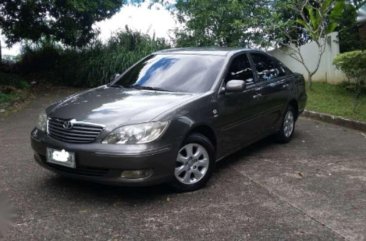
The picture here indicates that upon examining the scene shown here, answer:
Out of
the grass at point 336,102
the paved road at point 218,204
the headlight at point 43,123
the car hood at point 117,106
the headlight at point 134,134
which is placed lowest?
the paved road at point 218,204

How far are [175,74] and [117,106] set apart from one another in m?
1.14

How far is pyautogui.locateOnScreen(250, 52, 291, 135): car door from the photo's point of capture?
6555mm

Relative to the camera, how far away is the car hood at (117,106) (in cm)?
471

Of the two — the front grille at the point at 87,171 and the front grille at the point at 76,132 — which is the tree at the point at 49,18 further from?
the front grille at the point at 87,171

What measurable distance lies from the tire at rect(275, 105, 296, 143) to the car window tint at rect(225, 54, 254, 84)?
1255 millimetres

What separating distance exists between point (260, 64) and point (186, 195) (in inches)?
104

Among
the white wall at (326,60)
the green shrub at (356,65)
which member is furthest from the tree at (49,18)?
the green shrub at (356,65)

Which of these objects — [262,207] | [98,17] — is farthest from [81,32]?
[262,207]

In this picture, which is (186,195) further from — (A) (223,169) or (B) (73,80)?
(B) (73,80)

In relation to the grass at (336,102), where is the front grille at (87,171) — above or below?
above

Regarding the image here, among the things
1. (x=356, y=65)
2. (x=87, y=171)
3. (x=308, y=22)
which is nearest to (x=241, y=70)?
(x=87, y=171)

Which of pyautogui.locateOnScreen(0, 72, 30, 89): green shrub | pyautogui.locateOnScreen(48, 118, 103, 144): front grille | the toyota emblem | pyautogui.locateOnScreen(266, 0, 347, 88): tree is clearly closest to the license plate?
A: pyautogui.locateOnScreen(48, 118, 103, 144): front grille

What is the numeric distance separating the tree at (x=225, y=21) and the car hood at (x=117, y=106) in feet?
26.0

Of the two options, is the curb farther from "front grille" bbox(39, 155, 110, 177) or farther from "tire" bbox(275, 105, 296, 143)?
"front grille" bbox(39, 155, 110, 177)
